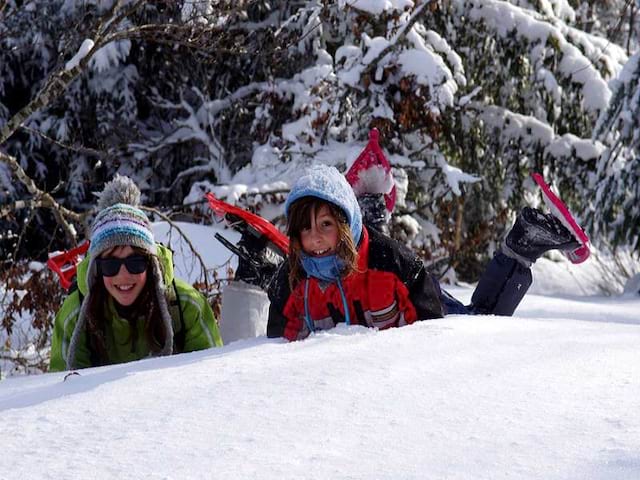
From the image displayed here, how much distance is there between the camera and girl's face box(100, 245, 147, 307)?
9.84 feet

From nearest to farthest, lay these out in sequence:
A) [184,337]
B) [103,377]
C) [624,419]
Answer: [624,419], [103,377], [184,337]

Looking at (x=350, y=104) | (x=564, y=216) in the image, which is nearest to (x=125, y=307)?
(x=564, y=216)

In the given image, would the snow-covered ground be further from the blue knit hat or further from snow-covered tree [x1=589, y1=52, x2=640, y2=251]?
snow-covered tree [x1=589, y1=52, x2=640, y2=251]

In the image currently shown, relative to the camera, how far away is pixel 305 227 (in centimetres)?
285

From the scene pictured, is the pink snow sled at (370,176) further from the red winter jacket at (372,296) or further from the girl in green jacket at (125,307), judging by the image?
the girl in green jacket at (125,307)

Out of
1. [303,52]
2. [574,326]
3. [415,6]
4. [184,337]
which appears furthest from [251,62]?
[574,326]

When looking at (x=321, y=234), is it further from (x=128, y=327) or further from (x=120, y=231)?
(x=128, y=327)

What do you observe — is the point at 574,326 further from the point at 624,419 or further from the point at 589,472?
the point at 589,472

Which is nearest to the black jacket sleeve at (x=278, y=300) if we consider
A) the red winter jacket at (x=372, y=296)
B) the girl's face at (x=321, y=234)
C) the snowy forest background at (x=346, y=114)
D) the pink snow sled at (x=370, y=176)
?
the red winter jacket at (x=372, y=296)

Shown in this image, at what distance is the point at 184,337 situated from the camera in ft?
10.5

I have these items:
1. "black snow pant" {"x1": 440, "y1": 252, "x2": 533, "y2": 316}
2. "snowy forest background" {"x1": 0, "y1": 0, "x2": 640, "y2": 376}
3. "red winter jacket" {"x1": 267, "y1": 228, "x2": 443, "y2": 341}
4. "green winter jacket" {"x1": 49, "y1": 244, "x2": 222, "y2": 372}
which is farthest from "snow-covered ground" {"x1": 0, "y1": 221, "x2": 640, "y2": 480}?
"snowy forest background" {"x1": 0, "y1": 0, "x2": 640, "y2": 376}

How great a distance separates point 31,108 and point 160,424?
3943mm

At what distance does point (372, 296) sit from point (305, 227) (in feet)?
1.15

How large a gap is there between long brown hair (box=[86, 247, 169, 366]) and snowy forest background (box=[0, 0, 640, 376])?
2847mm
